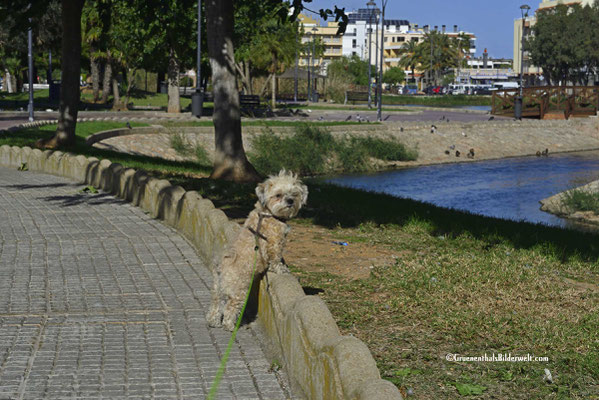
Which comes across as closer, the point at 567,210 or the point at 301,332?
the point at 301,332

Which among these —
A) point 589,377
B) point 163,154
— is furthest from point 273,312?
point 163,154

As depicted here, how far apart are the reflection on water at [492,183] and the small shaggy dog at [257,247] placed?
64.4 feet

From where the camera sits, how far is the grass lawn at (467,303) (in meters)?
6.40

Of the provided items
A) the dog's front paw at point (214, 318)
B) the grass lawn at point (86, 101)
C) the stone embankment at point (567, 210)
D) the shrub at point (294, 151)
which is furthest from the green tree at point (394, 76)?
the dog's front paw at point (214, 318)

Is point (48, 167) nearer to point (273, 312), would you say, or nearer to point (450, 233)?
point (450, 233)

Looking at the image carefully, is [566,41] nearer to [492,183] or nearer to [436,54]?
[436,54]

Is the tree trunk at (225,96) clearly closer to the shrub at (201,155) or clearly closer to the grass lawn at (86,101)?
the shrub at (201,155)

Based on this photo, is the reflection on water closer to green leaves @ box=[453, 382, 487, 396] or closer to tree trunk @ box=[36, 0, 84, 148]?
tree trunk @ box=[36, 0, 84, 148]

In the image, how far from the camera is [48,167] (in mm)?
21391

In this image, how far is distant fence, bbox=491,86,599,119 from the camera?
206ft

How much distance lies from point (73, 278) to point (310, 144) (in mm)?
30167

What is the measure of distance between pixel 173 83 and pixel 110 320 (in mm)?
42309

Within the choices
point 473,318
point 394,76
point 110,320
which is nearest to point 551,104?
point 473,318

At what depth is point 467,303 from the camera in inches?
332
